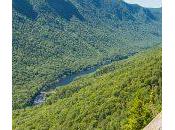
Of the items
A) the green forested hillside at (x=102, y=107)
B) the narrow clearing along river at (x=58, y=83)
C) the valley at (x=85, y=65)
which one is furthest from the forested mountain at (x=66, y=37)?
the green forested hillside at (x=102, y=107)

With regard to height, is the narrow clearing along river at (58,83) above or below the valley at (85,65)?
below

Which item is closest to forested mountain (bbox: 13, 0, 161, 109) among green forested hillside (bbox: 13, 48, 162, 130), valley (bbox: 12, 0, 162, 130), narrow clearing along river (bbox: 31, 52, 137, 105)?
valley (bbox: 12, 0, 162, 130)

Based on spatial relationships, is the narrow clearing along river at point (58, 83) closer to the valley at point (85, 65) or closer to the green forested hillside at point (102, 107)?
the valley at point (85, 65)

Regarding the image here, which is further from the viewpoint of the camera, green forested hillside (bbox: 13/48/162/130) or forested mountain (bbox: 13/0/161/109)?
forested mountain (bbox: 13/0/161/109)

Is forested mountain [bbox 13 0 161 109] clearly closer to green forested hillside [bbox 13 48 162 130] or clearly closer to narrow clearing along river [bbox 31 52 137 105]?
narrow clearing along river [bbox 31 52 137 105]

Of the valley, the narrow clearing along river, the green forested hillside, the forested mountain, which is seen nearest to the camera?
the green forested hillside

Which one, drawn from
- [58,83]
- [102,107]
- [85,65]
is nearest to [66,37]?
[85,65]

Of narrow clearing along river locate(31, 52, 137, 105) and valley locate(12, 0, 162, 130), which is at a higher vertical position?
valley locate(12, 0, 162, 130)

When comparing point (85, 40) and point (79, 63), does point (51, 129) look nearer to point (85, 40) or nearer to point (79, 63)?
point (79, 63)
